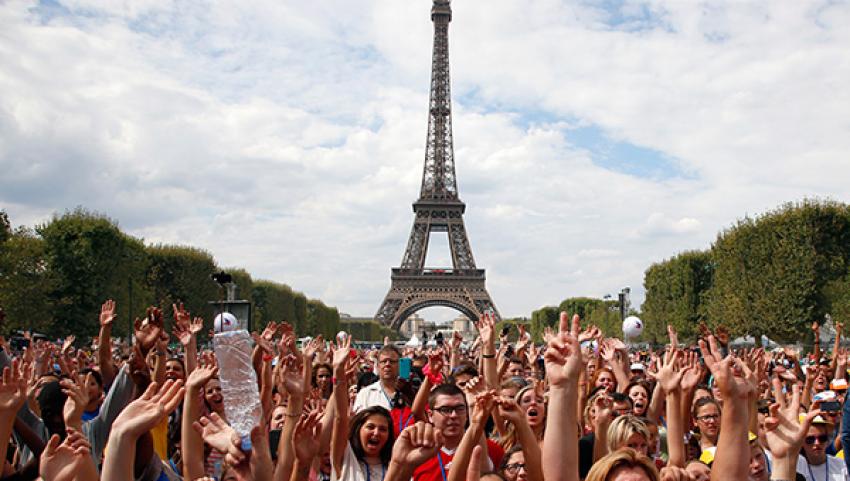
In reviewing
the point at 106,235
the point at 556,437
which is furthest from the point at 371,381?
the point at 106,235

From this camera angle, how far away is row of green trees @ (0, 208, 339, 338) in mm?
32038

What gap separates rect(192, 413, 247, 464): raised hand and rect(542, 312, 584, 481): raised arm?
1.37 meters

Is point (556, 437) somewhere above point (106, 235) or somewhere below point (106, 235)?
below

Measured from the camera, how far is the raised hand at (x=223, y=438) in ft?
12.0

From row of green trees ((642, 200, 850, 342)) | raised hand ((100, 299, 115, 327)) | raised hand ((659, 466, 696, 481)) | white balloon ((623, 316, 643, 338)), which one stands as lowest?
raised hand ((659, 466, 696, 481))

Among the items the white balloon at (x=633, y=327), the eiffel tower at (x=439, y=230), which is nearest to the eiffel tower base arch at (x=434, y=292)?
the eiffel tower at (x=439, y=230)

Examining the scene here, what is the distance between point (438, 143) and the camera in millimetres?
80250

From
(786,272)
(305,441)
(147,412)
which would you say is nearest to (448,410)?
(305,441)

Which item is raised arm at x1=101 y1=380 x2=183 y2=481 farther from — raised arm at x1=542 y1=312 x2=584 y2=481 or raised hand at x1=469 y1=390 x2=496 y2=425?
raised arm at x1=542 y1=312 x2=584 y2=481

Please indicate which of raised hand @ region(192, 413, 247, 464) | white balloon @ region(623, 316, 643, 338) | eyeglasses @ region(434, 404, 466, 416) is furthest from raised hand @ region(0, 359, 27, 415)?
white balloon @ region(623, 316, 643, 338)

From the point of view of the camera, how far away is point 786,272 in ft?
117

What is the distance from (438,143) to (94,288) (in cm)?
4772

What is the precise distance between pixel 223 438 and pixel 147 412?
383mm

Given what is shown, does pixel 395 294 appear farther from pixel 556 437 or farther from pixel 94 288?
pixel 556 437
